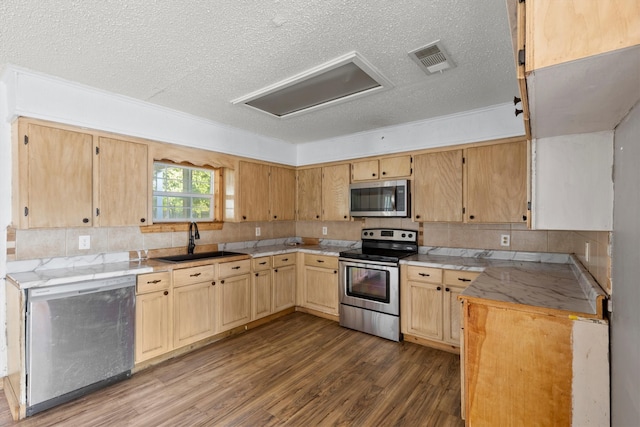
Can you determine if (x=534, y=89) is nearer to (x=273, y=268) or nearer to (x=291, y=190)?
(x=273, y=268)

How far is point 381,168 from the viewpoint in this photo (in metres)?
3.78

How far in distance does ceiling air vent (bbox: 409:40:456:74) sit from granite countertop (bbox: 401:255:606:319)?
5.19 feet

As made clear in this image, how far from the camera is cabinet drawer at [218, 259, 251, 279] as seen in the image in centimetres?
331

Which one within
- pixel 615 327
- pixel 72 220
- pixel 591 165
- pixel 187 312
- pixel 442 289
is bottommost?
pixel 187 312

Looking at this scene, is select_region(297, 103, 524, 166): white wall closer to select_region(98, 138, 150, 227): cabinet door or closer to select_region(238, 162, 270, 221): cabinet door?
select_region(238, 162, 270, 221): cabinet door

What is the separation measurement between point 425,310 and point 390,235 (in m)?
1.07

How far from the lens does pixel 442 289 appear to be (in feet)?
9.85

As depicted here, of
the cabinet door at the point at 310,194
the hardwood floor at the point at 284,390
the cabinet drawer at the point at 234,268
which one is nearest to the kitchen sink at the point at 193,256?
the cabinet drawer at the point at 234,268

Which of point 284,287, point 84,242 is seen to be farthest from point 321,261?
point 84,242

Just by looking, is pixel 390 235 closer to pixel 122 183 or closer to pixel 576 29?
pixel 122 183

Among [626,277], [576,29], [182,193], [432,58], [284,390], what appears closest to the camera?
[576,29]

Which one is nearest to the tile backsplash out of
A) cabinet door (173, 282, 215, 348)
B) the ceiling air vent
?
cabinet door (173, 282, 215, 348)

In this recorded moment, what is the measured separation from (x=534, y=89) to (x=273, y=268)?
11.2 ft

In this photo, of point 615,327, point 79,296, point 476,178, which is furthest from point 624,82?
point 79,296
